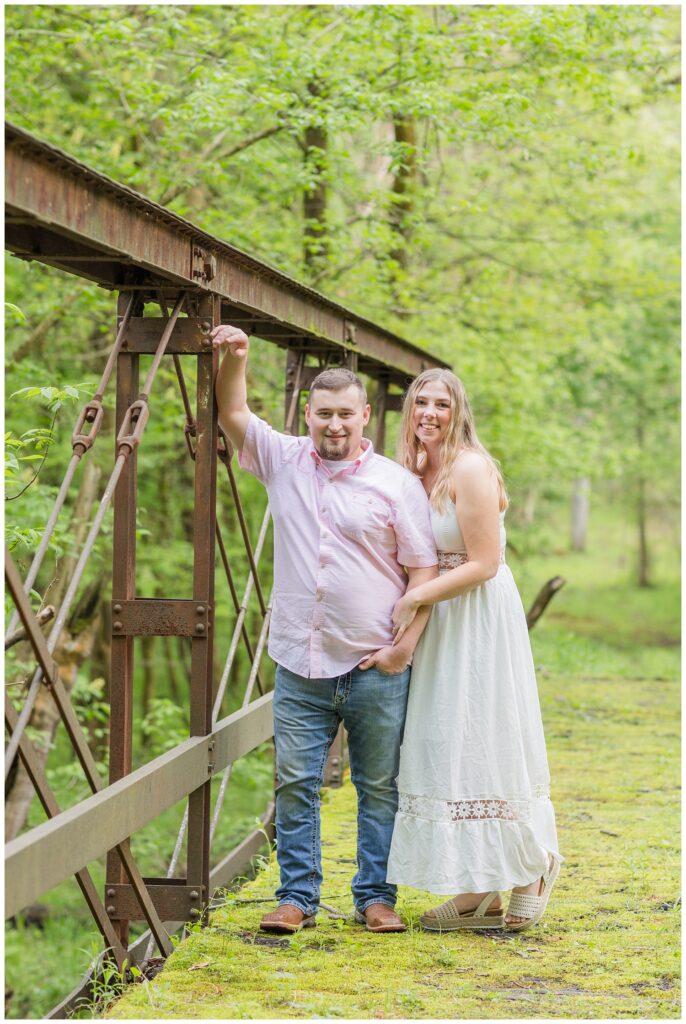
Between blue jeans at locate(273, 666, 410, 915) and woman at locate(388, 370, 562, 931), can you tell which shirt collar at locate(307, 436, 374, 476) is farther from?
blue jeans at locate(273, 666, 410, 915)

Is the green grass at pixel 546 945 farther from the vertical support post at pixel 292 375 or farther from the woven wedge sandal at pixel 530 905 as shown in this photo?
the vertical support post at pixel 292 375

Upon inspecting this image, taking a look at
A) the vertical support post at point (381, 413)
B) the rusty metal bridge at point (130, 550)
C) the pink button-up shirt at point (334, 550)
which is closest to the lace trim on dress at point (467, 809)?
the pink button-up shirt at point (334, 550)

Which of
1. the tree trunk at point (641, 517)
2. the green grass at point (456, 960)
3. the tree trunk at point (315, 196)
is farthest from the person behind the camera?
the tree trunk at point (641, 517)

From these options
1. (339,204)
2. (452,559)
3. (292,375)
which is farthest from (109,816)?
(339,204)

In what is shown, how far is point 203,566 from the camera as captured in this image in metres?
4.22

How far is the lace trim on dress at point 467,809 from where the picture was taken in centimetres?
420

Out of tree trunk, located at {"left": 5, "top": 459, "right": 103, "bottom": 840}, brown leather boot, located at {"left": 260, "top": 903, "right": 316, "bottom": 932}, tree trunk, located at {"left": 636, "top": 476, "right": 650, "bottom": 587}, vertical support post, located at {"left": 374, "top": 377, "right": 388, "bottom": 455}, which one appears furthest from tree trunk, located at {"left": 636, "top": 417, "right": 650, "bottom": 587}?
brown leather boot, located at {"left": 260, "top": 903, "right": 316, "bottom": 932}

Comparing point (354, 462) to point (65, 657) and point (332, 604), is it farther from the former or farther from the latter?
point (65, 657)

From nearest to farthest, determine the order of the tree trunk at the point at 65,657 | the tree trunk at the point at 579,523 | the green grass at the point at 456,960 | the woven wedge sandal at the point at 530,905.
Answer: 1. the green grass at the point at 456,960
2. the woven wedge sandal at the point at 530,905
3. the tree trunk at the point at 65,657
4. the tree trunk at the point at 579,523

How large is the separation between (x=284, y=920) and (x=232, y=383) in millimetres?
1887

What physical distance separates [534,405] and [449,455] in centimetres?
1254

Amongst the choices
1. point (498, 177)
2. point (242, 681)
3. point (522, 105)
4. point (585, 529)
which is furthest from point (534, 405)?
point (585, 529)

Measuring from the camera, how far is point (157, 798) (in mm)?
3779

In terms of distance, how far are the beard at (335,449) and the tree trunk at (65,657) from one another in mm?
5392
